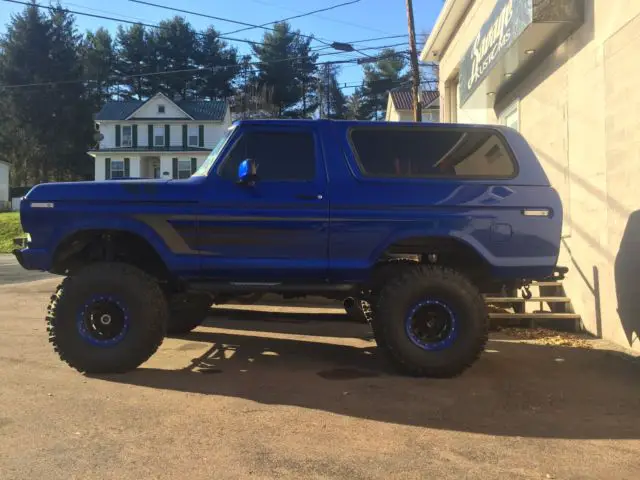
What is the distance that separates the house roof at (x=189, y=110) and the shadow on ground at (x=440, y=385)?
42.5 meters

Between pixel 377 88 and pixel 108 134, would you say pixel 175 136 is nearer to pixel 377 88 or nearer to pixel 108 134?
pixel 108 134

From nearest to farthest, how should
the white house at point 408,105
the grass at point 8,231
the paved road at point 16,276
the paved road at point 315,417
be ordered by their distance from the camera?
1. the paved road at point 315,417
2. the paved road at point 16,276
3. the grass at point 8,231
4. the white house at point 408,105

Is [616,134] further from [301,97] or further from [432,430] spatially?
[301,97]

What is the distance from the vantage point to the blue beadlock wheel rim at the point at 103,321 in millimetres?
5148

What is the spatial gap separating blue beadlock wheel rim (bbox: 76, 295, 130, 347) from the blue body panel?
1.89 ft

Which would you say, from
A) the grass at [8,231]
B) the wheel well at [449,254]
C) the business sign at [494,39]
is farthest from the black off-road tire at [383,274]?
the grass at [8,231]

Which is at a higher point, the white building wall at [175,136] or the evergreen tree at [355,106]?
the evergreen tree at [355,106]

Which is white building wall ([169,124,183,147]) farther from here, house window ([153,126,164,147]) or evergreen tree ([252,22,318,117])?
evergreen tree ([252,22,318,117])

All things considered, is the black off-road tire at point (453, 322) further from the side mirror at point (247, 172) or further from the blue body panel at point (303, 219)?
the side mirror at point (247, 172)

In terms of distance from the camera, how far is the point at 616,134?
20.6ft

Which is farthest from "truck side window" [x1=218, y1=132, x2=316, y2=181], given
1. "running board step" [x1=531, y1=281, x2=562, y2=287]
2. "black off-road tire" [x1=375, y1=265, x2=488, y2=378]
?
"running board step" [x1=531, y1=281, x2=562, y2=287]

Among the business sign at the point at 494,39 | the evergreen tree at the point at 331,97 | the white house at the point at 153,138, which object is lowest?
the business sign at the point at 494,39

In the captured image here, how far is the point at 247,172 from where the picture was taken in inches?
195

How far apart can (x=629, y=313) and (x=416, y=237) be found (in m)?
2.78
